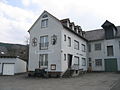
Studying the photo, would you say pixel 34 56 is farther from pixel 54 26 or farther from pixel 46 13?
pixel 46 13

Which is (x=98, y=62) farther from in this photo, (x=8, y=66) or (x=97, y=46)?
(x=8, y=66)

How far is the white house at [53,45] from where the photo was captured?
67.9 feet

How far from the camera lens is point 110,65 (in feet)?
88.7

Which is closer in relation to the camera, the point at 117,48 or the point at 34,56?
the point at 34,56

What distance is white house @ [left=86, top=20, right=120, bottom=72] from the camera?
26.8m

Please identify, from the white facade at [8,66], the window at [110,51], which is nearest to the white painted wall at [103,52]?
the window at [110,51]

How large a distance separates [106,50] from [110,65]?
3.10 meters

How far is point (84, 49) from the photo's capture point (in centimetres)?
2903

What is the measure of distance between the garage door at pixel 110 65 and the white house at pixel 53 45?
6752 mm

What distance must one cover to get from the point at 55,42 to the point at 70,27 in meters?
4.75

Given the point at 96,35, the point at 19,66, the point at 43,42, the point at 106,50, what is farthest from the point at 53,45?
the point at 96,35

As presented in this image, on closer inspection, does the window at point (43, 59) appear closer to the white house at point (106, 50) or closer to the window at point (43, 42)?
the window at point (43, 42)

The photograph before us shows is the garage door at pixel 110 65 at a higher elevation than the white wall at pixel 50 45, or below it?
below

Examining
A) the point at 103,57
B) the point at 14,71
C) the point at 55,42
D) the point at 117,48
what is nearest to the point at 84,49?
the point at 103,57
